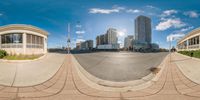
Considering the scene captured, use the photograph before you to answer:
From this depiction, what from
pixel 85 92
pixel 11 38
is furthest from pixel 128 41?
pixel 11 38

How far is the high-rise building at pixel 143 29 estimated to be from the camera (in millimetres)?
5003

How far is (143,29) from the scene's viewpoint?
17.2 feet

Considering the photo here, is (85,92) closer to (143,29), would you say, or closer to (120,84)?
(120,84)

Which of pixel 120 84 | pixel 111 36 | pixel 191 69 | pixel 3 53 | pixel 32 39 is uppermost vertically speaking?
pixel 32 39

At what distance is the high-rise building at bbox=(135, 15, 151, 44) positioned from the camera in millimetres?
5003

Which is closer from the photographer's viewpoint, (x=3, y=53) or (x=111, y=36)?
(x=111, y=36)

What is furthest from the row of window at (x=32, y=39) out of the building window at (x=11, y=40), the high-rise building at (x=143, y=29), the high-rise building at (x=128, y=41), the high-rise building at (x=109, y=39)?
the high-rise building at (x=143, y=29)

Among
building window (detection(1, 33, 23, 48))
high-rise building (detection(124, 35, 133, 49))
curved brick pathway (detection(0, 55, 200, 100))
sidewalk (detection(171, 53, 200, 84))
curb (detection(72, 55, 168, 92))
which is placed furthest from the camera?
building window (detection(1, 33, 23, 48))

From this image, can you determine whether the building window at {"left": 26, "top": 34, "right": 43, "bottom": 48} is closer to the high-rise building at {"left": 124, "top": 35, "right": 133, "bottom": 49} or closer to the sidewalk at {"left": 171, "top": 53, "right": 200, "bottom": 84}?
the high-rise building at {"left": 124, "top": 35, "right": 133, "bottom": 49}

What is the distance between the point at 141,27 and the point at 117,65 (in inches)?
72.3

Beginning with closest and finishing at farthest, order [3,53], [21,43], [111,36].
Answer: [111,36] < [3,53] < [21,43]

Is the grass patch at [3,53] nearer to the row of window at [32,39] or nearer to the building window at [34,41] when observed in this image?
the building window at [34,41]

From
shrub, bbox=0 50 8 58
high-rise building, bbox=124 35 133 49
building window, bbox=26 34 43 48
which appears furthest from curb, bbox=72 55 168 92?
shrub, bbox=0 50 8 58

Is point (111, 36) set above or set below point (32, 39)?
below
